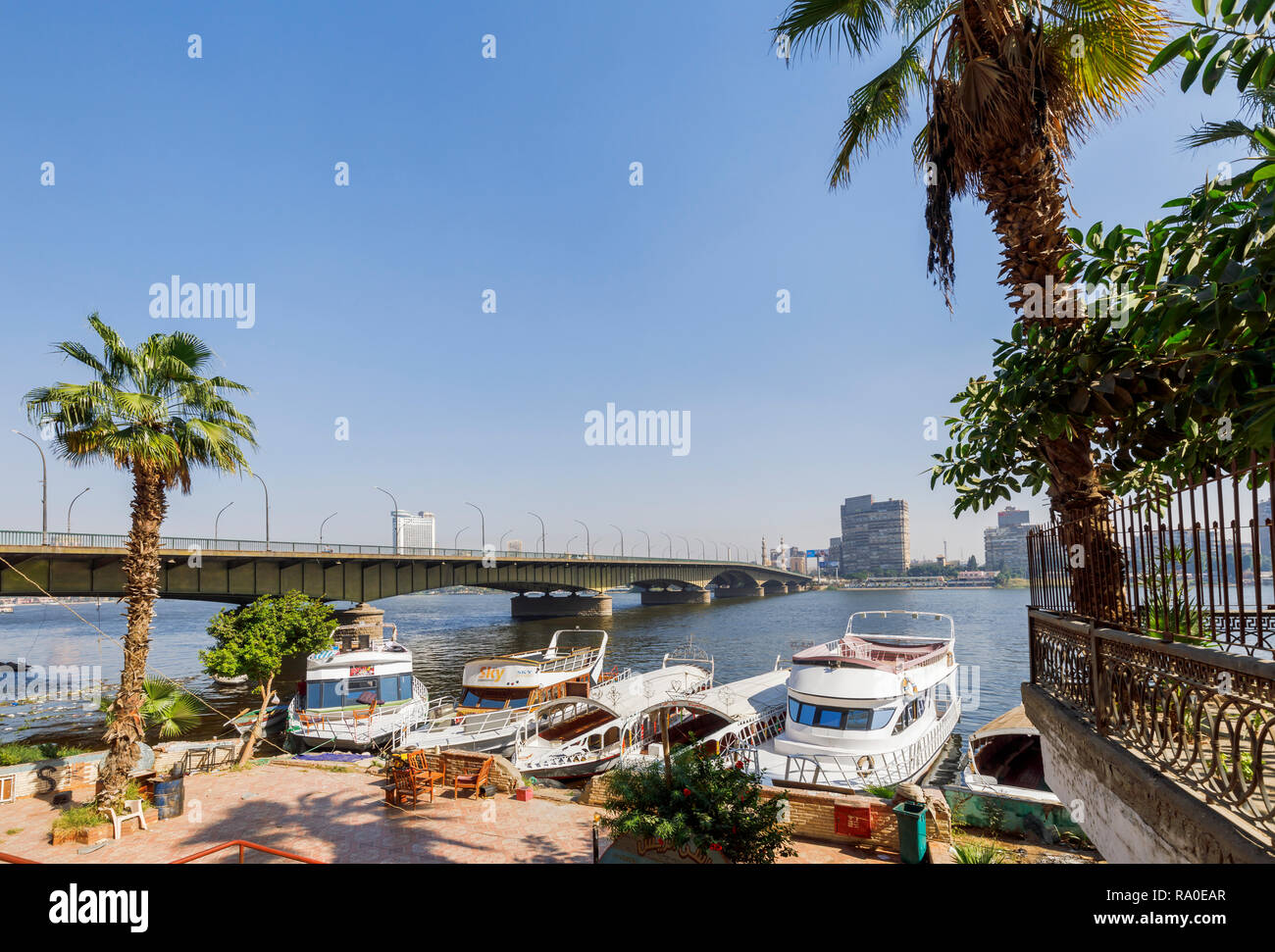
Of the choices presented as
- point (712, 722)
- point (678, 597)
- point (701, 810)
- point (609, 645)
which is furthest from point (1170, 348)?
point (678, 597)

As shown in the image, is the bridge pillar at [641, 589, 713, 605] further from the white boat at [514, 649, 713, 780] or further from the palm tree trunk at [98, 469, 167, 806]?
the palm tree trunk at [98, 469, 167, 806]

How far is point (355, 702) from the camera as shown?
82.2 feet

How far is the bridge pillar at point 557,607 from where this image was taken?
8525 centimetres

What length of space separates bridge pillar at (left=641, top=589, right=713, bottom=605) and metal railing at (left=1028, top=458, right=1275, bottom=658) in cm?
10221

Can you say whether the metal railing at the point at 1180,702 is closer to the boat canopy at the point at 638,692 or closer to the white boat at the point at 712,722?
the white boat at the point at 712,722

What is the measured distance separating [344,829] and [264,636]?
1169 cm

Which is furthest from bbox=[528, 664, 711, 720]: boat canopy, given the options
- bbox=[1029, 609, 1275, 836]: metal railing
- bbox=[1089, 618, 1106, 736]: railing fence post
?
bbox=[1089, 618, 1106, 736]: railing fence post

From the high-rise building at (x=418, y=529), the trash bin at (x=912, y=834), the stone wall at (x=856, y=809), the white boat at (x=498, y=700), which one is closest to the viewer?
the trash bin at (x=912, y=834)

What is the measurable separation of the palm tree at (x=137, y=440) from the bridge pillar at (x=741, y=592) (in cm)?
11797

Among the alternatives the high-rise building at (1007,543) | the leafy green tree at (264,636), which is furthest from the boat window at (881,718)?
→ the high-rise building at (1007,543)

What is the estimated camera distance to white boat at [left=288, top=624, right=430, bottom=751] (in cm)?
2309
